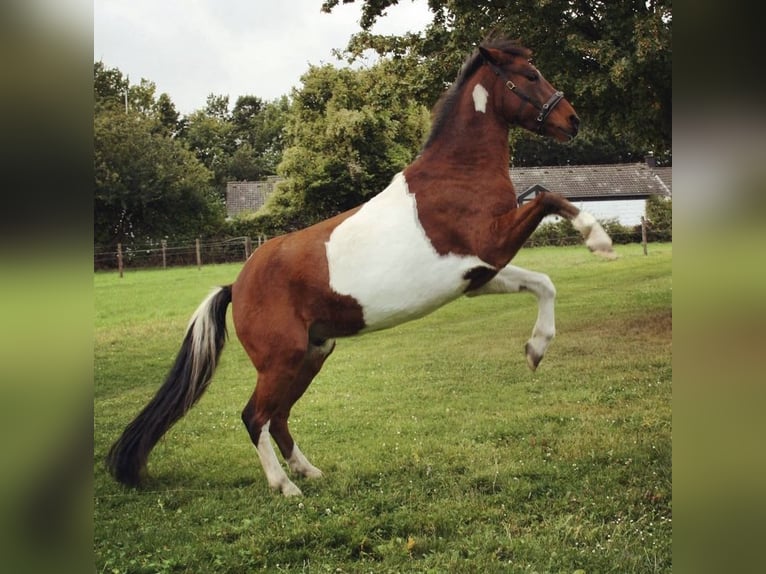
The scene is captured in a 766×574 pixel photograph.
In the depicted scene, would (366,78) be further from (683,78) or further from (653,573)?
(653,573)

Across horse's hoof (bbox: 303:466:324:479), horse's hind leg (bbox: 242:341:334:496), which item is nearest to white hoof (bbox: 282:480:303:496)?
horse's hind leg (bbox: 242:341:334:496)

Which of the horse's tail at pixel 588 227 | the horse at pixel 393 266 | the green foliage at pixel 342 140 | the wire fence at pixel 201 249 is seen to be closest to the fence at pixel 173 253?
the wire fence at pixel 201 249

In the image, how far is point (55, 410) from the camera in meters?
3.03

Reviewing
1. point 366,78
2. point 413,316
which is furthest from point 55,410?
point 366,78

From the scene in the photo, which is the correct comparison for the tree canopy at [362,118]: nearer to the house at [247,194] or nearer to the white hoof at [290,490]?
the house at [247,194]

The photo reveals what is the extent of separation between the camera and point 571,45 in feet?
13.1

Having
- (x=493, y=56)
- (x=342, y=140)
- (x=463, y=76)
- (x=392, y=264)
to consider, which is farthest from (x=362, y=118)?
(x=392, y=264)

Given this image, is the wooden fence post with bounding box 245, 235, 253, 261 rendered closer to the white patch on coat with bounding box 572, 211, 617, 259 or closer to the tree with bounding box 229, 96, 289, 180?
the tree with bounding box 229, 96, 289, 180

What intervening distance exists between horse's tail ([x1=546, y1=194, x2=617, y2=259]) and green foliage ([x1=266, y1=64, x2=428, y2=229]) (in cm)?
103

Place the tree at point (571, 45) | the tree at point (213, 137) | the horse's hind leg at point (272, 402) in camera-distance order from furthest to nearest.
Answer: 1. the tree at point (213, 137)
2. the tree at point (571, 45)
3. the horse's hind leg at point (272, 402)

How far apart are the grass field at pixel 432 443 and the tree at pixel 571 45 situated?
37.2 inches

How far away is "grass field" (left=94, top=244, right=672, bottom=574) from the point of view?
133 inches

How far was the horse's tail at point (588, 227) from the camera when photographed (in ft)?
10.1

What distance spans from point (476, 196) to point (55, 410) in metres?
2.23
